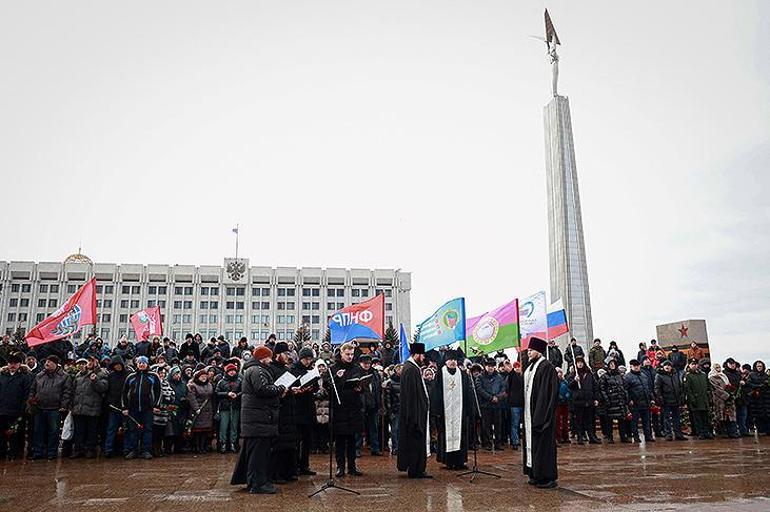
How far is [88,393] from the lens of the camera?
12.2 metres

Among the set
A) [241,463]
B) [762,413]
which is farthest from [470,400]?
[762,413]

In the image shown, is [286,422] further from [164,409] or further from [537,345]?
[164,409]

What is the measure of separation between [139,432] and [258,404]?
574 cm

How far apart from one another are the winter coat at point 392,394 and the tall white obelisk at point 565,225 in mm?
27045

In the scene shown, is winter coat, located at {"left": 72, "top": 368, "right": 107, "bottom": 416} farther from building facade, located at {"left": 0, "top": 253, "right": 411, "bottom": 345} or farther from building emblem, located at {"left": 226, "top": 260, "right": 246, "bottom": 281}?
building emblem, located at {"left": 226, "top": 260, "right": 246, "bottom": 281}

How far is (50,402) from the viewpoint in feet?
39.2

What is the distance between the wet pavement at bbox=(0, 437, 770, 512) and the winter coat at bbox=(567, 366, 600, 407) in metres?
3.18

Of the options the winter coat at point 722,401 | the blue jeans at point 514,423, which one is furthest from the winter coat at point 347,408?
the winter coat at point 722,401

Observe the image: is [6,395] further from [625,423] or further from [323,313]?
[323,313]

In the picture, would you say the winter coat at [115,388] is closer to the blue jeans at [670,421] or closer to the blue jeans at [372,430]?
the blue jeans at [372,430]

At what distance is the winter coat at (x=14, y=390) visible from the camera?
11781mm

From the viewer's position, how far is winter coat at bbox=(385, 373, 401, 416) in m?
13.4

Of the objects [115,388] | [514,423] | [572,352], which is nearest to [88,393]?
[115,388]

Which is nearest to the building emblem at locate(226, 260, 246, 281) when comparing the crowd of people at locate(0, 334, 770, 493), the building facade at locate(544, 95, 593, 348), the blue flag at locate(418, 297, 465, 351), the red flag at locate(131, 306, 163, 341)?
the building facade at locate(544, 95, 593, 348)
